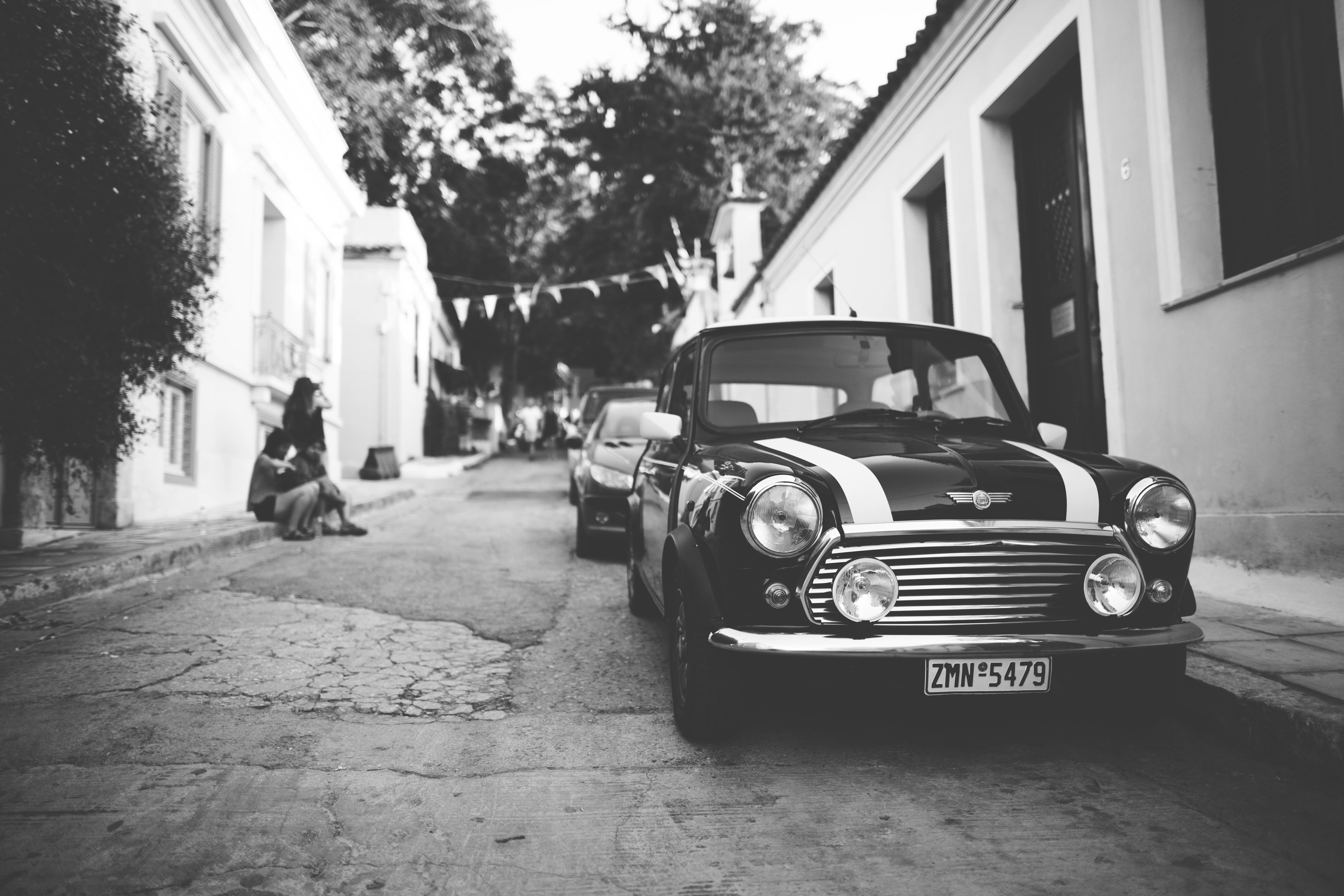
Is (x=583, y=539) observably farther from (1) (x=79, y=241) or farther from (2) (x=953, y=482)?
(2) (x=953, y=482)

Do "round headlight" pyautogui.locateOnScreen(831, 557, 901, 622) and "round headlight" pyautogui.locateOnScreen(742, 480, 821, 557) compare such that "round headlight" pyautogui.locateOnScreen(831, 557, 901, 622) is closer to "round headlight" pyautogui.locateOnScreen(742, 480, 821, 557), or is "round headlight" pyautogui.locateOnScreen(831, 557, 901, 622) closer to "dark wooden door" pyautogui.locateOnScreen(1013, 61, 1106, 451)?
"round headlight" pyautogui.locateOnScreen(742, 480, 821, 557)

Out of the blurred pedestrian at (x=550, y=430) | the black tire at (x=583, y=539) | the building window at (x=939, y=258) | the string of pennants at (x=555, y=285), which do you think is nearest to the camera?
the black tire at (x=583, y=539)

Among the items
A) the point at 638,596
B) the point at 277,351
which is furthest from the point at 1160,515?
the point at 277,351

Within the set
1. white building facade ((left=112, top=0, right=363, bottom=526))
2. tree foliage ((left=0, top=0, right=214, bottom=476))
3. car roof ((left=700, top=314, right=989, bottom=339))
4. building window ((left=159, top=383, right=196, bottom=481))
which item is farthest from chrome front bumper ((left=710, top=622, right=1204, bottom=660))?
building window ((left=159, top=383, right=196, bottom=481))

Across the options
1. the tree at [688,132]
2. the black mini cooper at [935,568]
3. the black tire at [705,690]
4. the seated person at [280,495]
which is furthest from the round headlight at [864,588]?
the tree at [688,132]

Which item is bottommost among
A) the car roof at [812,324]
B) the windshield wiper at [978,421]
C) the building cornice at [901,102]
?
the windshield wiper at [978,421]

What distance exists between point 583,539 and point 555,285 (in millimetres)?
23877

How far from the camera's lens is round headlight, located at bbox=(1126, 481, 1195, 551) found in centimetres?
288

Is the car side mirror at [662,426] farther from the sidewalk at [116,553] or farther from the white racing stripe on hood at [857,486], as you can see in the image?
the sidewalk at [116,553]

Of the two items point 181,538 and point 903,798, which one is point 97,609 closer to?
point 181,538

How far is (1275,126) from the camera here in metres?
4.84

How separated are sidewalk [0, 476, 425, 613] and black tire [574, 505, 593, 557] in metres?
3.04

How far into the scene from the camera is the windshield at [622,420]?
349 inches

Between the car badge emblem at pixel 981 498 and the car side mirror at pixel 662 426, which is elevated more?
the car side mirror at pixel 662 426
